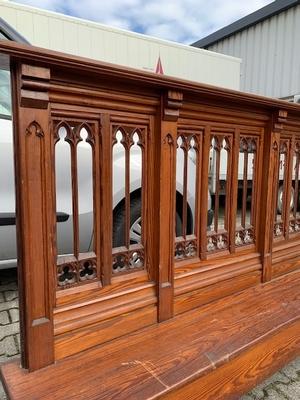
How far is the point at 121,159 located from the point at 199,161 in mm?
536

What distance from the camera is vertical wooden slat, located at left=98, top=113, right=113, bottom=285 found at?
1.27m

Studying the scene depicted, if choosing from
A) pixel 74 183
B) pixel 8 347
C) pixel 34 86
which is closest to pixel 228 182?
pixel 74 183

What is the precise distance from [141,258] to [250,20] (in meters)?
7.21

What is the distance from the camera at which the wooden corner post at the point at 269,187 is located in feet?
6.09

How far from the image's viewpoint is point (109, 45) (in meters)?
3.98

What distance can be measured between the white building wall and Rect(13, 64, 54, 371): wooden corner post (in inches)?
114

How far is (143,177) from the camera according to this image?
56.4 inches

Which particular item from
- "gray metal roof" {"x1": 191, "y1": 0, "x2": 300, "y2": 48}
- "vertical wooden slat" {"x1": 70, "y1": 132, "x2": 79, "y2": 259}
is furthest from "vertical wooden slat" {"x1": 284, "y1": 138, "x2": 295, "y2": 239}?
"gray metal roof" {"x1": 191, "y1": 0, "x2": 300, "y2": 48}

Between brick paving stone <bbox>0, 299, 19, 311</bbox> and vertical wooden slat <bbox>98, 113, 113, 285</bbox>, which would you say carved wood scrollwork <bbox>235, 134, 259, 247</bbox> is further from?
brick paving stone <bbox>0, 299, 19, 311</bbox>

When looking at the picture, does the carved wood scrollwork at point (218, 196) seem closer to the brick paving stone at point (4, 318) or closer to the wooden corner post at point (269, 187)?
the wooden corner post at point (269, 187)

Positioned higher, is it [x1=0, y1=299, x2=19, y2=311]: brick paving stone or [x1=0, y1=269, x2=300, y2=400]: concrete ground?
[x1=0, y1=299, x2=19, y2=311]: brick paving stone

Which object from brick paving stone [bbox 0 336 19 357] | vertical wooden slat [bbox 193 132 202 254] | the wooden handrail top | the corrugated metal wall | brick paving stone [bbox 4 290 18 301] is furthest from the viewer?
the corrugated metal wall

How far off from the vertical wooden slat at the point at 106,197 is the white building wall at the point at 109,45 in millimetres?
2848

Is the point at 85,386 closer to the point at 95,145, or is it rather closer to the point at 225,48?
the point at 95,145
